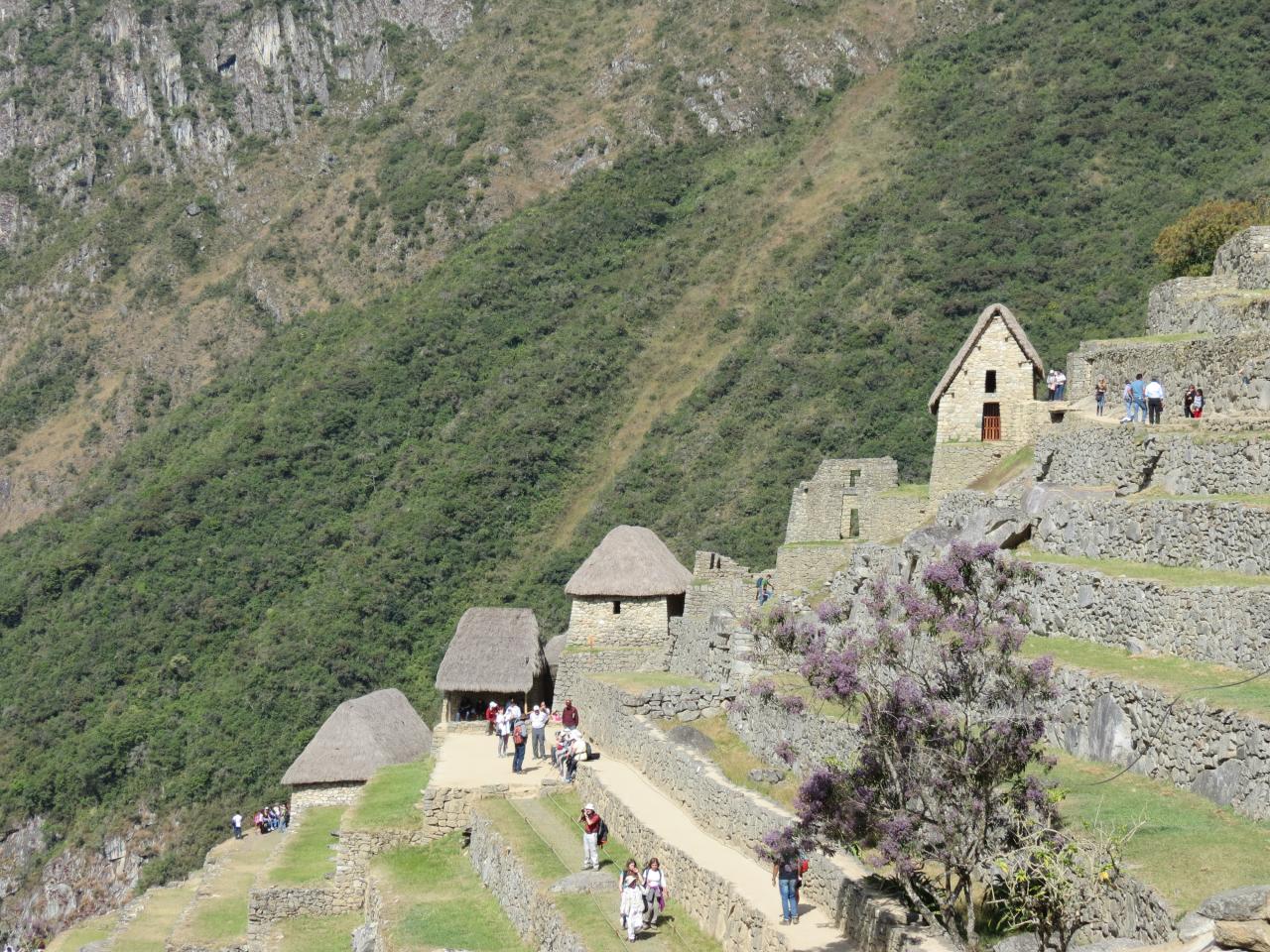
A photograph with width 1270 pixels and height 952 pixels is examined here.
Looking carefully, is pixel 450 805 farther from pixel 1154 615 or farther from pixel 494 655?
pixel 1154 615

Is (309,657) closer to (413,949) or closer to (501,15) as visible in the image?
(413,949)

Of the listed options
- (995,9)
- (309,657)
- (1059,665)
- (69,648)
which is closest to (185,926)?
(1059,665)

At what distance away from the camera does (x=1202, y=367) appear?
68.4 feet

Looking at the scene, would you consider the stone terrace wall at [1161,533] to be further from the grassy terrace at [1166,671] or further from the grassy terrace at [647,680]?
the grassy terrace at [647,680]

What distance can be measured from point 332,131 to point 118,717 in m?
86.9

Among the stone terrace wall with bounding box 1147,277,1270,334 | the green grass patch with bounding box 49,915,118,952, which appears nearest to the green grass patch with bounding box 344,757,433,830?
the green grass patch with bounding box 49,915,118,952

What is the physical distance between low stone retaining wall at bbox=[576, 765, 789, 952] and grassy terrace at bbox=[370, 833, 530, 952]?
1772 millimetres

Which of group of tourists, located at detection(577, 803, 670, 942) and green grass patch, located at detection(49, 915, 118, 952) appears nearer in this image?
group of tourists, located at detection(577, 803, 670, 942)

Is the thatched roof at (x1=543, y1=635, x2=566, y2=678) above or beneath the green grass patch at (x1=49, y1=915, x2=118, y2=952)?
above

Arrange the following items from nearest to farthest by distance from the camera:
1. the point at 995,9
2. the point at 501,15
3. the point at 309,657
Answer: the point at 309,657
the point at 995,9
the point at 501,15

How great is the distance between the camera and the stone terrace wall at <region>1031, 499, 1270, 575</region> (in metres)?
15.1

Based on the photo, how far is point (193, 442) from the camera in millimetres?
103375

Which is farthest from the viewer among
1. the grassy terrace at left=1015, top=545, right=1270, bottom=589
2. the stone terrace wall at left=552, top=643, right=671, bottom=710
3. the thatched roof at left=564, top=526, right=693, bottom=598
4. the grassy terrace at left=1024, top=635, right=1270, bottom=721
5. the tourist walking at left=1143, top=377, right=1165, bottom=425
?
the thatched roof at left=564, top=526, right=693, bottom=598

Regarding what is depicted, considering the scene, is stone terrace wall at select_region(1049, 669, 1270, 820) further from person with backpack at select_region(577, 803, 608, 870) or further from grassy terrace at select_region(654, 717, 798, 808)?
person with backpack at select_region(577, 803, 608, 870)
